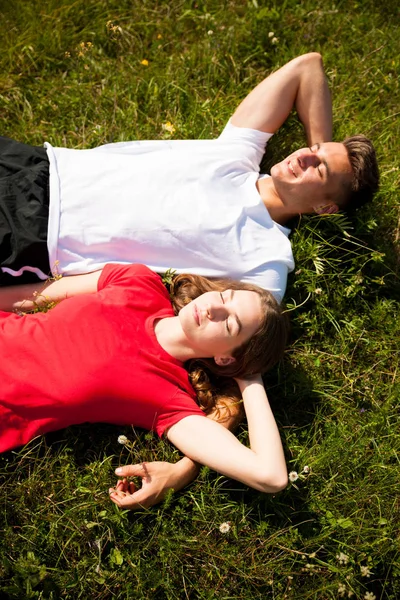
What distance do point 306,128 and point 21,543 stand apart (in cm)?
341

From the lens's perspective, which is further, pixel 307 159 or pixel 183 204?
pixel 307 159

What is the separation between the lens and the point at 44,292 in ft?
12.0

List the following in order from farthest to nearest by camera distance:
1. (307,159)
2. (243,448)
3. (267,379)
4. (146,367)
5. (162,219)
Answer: (267,379) → (307,159) → (162,219) → (146,367) → (243,448)

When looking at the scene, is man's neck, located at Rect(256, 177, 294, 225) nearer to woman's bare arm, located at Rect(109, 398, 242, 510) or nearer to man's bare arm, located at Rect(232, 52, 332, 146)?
A: man's bare arm, located at Rect(232, 52, 332, 146)

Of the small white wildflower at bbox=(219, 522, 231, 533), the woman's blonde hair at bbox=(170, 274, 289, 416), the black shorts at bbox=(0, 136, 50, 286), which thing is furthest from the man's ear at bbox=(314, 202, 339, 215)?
the small white wildflower at bbox=(219, 522, 231, 533)

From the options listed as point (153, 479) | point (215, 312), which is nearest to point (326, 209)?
point (215, 312)

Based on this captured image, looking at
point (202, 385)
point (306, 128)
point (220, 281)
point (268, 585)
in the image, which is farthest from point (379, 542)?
point (306, 128)

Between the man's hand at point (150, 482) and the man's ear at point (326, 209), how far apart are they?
1941 mm

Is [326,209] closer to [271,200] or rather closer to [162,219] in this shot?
[271,200]

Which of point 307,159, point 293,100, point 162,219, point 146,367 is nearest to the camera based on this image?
point 146,367

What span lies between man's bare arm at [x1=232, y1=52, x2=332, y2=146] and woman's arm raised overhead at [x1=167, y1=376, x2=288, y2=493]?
6.64 feet

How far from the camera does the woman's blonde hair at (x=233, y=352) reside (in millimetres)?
3438

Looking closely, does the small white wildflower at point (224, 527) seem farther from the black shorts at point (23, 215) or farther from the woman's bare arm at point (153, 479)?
the black shorts at point (23, 215)

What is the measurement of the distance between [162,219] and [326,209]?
1205mm
